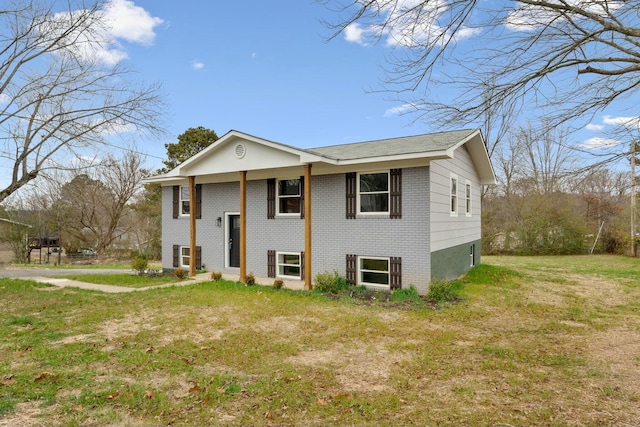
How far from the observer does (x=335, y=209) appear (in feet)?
34.4

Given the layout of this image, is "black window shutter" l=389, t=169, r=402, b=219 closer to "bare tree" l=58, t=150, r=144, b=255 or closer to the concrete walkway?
the concrete walkway

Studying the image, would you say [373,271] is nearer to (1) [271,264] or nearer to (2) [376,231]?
Result: (2) [376,231]

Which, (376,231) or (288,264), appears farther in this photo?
(288,264)

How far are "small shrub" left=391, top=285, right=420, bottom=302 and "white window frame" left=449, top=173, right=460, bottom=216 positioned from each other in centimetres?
307

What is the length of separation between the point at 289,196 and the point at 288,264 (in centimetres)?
220

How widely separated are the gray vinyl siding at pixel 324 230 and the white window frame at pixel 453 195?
2168mm

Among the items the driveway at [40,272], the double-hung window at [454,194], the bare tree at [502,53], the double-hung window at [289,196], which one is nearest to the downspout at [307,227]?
the double-hung window at [289,196]

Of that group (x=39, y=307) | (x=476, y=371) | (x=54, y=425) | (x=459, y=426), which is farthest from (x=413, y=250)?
(x=39, y=307)

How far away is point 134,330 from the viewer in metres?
6.29

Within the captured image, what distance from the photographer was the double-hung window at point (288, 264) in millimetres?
11539

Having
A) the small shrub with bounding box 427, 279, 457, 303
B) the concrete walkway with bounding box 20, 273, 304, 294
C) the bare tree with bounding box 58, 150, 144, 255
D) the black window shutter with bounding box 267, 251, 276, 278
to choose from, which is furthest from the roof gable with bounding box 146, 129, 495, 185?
the bare tree with bounding box 58, 150, 144, 255

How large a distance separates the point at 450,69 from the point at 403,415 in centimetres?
427

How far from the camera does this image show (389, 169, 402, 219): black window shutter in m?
9.48

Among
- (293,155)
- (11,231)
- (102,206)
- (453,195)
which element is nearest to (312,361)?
(293,155)
